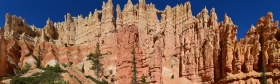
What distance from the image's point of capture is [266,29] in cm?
5253

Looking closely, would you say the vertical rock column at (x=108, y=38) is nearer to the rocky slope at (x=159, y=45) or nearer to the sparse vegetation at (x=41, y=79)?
the rocky slope at (x=159, y=45)

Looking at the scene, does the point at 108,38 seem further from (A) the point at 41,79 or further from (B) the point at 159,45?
(A) the point at 41,79

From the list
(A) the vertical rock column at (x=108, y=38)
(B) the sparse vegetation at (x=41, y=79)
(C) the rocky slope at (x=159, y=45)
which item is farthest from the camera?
(A) the vertical rock column at (x=108, y=38)

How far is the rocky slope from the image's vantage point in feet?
128

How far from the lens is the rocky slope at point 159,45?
38913mm

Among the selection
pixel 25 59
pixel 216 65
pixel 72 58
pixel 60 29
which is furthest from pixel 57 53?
pixel 216 65

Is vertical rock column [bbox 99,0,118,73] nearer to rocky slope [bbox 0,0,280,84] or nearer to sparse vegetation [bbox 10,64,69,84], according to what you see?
rocky slope [bbox 0,0,280,84]

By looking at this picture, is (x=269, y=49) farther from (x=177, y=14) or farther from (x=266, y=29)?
(x=177, y=14)

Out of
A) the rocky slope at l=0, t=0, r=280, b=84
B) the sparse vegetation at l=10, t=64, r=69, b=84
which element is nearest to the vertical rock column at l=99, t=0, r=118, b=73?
the rocky slope at l=0, t=0, r=280, b=84

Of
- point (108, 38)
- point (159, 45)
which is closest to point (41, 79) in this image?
point (159, 45)

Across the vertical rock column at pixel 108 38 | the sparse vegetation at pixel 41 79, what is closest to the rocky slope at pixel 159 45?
the vertical rock column at pixel 108 38

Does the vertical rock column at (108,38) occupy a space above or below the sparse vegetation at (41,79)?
above

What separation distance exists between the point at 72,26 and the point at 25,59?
24.7m

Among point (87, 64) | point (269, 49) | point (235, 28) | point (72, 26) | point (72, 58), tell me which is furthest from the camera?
point (72, 26)
